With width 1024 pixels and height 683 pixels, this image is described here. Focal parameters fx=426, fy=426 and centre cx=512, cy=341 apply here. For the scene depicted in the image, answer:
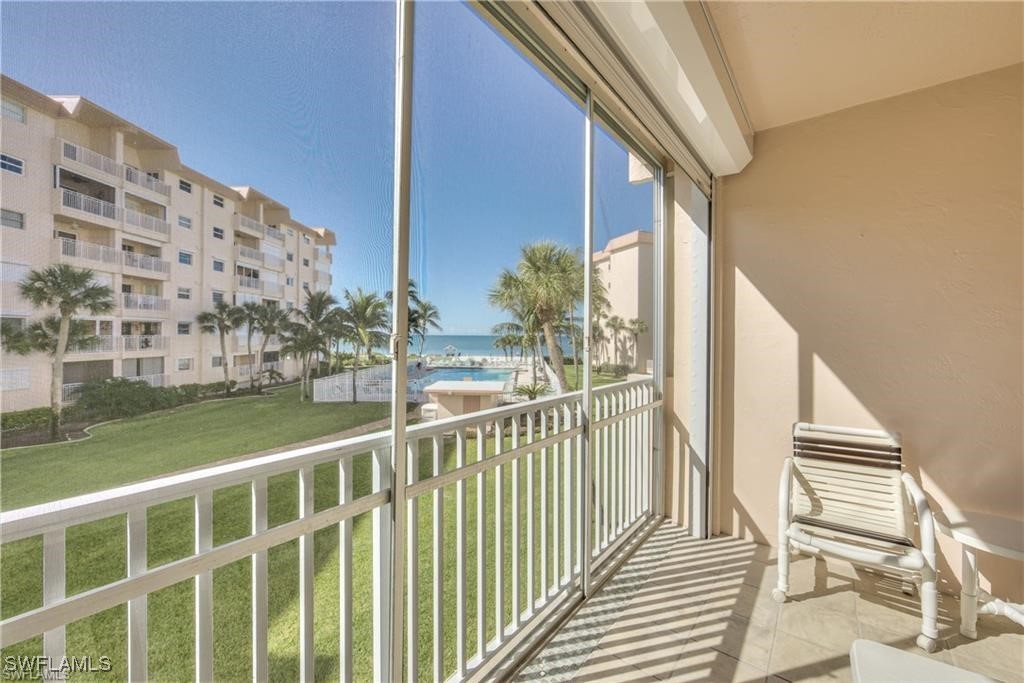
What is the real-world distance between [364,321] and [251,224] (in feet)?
1.15

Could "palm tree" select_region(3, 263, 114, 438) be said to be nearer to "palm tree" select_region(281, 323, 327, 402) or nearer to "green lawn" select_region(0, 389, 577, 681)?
"green lawn" select_region(0, 389, 577, 681)

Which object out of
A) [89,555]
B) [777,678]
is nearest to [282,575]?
[89,555]

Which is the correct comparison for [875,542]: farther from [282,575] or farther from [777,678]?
[282,575]

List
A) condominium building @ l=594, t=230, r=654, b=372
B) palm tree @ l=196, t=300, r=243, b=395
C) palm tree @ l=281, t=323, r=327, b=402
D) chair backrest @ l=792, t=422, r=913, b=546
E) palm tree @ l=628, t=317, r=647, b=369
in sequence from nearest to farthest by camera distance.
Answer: palm tree @ l=196, t=300, r=243, b=395 → palm tree @ l=281, t=323, r=327, b=402 → chair backrest @ l=792, t=422, r=913, b=546 → condominium building @ l=594, t=230, r=654, b=372 → palm tree @ l=628, t=317, r=647, b=369

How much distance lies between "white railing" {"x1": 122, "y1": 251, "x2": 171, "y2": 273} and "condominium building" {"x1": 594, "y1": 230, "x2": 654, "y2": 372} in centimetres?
192

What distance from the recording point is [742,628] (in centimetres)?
205

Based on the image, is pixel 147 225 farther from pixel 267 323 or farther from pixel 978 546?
pixel 978 546

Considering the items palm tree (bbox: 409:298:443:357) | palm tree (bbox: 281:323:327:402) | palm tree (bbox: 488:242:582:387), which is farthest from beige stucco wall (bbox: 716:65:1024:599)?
palm tree (bbox: 281:323:327:402)

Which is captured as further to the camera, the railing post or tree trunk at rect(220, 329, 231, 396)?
the railing post

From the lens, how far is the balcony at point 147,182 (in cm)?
73

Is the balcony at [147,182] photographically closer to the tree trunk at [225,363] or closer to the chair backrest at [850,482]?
the tree trunk at [225,363]

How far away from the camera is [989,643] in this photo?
6.40ft

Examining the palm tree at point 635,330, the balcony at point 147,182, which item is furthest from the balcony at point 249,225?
the palm tree at point 635,330

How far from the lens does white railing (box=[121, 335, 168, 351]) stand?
0.74 m
